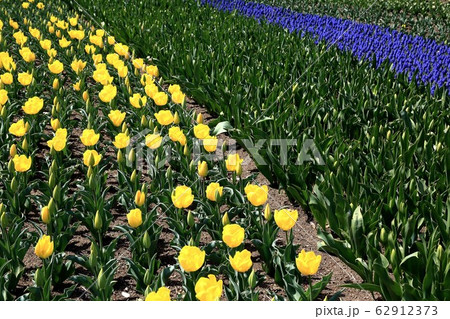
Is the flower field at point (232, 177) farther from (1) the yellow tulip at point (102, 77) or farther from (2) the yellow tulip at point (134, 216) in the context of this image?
(1) the yellow tulip at point (102, 77)

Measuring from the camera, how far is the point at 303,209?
11.2 ft

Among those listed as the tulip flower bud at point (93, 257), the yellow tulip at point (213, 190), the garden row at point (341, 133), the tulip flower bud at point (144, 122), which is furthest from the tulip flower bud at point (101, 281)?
the tulip flower bud at point (144, 122)

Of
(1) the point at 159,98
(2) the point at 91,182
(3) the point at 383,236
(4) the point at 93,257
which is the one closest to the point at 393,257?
(3) the point at 383,236

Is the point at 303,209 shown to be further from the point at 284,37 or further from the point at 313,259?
the point at 284,37

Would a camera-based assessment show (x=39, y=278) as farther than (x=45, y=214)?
No

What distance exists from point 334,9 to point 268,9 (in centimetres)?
177

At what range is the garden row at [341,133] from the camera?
2.63 meters

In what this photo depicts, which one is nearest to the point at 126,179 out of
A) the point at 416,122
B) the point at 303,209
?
the point at 303,209

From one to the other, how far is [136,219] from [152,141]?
92 cm

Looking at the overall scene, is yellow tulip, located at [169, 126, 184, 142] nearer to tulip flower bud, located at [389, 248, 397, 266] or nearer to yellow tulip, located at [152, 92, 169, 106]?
yellow tulip, located at [152, 92, 169, 106]

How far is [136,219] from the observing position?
249 centimetres

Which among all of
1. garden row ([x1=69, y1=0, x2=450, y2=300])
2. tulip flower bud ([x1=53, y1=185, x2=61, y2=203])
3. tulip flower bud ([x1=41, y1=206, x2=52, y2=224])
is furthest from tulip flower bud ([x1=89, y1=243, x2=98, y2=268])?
garden row ([x1=69, y1=0, x2=450, y2=300])

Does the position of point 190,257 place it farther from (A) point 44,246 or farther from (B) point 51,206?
(B) point 51,206

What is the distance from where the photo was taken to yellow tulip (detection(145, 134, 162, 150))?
10.9 ft
